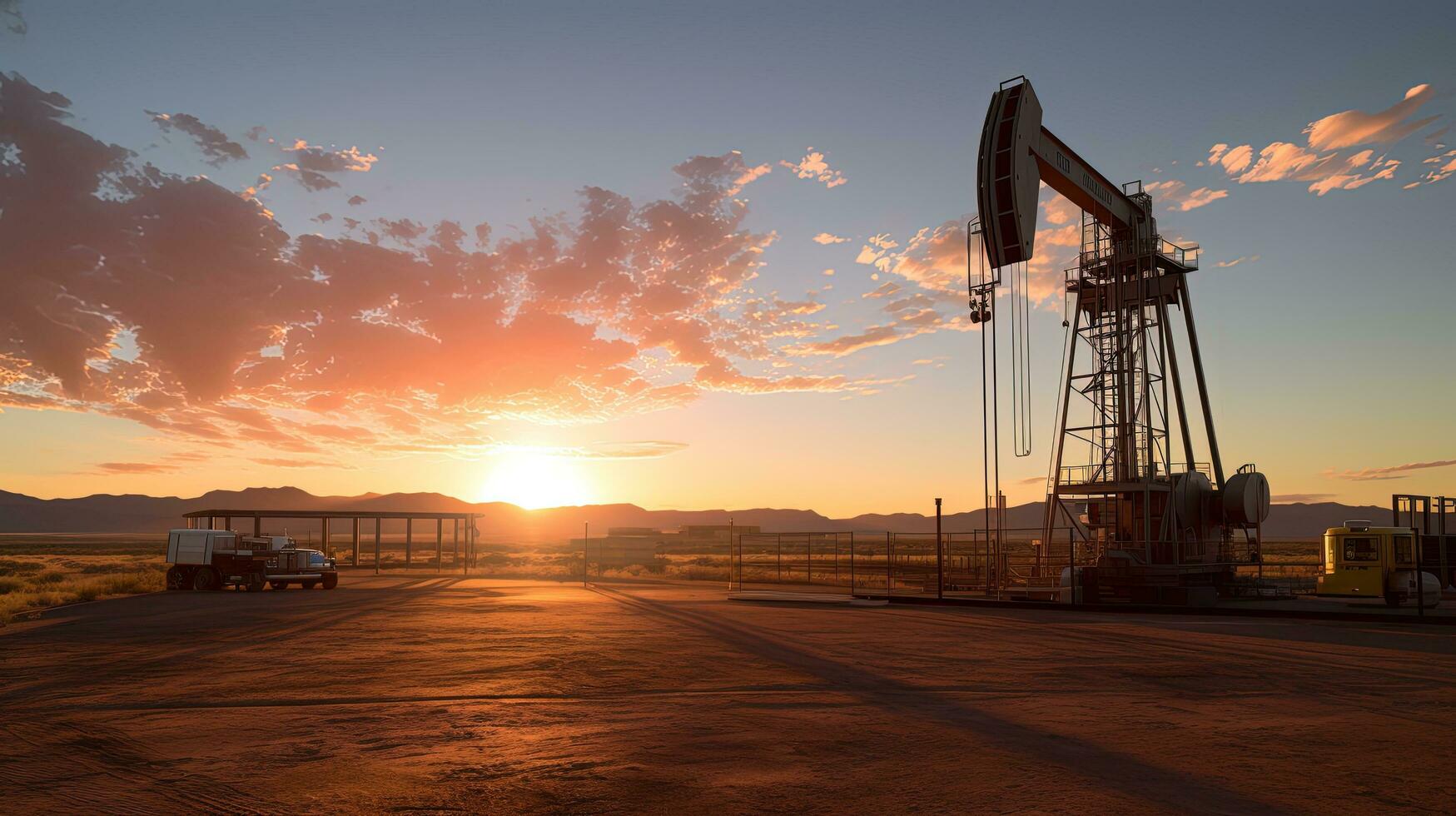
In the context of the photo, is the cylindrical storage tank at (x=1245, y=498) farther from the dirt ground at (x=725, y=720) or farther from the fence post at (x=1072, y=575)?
the dirt ground at (x=725, y=720)

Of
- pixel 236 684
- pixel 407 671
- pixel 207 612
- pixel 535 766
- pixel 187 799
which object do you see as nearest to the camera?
pixel 187 799

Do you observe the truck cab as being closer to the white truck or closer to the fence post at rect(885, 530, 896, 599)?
the white truck

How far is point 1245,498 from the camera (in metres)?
31.4

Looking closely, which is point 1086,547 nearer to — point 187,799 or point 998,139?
A: point 998,139

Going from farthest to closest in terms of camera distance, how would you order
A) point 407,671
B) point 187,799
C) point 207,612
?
point 207,612 → point 407,671 → point 187,799

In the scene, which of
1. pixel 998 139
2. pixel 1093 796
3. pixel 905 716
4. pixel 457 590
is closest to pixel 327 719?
pixel 905 716

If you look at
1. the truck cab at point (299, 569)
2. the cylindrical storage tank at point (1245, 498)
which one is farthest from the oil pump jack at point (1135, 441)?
the truck cab at point (299, 569)

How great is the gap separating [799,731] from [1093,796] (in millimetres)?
3244

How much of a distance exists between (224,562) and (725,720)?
106 ft

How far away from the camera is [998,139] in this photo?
2595 cm

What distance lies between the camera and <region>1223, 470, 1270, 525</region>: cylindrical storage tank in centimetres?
3150

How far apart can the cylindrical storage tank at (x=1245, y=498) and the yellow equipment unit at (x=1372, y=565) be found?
2283mm

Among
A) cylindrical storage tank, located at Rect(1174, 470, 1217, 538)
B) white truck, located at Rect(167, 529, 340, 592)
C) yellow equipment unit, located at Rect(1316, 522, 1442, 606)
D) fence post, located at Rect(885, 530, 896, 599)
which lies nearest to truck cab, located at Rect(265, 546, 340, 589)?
white truck, located at Rect(167, 529, 340, 592)

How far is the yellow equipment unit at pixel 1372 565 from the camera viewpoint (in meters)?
28.2
